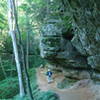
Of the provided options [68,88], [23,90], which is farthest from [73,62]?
[23,90]

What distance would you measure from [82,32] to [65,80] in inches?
308

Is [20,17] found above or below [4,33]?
above

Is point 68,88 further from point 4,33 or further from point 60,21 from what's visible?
point 4,33

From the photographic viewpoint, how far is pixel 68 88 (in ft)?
52.7

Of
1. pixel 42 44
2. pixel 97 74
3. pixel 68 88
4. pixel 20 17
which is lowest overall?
pixel 68 88

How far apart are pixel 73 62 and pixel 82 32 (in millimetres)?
5454

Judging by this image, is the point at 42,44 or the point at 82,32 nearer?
the point at 82,32

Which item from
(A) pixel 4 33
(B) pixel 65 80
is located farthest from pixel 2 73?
(B) pixel 65 80

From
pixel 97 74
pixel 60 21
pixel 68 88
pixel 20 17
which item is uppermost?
pixel 20 17

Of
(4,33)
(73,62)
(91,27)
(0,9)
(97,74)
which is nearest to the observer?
(91,27)

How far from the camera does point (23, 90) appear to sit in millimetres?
16641

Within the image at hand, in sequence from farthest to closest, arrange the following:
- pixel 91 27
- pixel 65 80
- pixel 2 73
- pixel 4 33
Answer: pixel 4 33 → pixel 2 73 → pixel 65 80 → pixel 91 27

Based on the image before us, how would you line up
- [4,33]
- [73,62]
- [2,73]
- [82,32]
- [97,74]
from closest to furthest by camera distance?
1. [82,32]
2. [97,74]
3. [73,62]
4. [2,73]
5. [4,33]

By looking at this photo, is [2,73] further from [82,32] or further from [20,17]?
[82,32]
